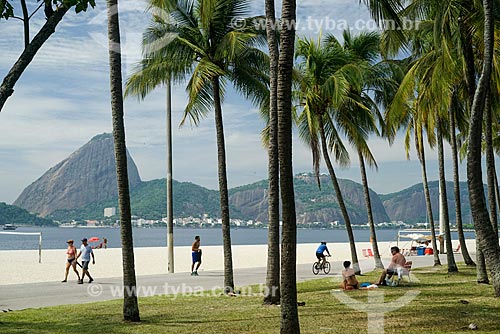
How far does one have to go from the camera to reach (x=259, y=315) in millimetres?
12891

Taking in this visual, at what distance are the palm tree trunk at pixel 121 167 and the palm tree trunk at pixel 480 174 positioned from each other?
22.5ft

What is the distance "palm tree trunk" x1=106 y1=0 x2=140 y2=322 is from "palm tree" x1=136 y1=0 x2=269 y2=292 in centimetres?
436

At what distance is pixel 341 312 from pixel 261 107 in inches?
341

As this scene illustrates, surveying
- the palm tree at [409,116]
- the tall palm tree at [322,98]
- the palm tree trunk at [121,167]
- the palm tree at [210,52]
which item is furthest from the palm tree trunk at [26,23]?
the tall palm tree at [322,98]

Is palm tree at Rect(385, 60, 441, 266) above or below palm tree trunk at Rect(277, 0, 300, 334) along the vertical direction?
above

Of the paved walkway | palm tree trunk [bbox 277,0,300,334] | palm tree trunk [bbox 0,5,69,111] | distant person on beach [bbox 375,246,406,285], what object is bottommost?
the paved walkway

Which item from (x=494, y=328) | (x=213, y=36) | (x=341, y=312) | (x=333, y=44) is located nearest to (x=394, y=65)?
(x=333, y=44)

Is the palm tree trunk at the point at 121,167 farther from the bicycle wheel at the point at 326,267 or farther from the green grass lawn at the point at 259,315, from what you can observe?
the bicycle wheel at the point at 326,267

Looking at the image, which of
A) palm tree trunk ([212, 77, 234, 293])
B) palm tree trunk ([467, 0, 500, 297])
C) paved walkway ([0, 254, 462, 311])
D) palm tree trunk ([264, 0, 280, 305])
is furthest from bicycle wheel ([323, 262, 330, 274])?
palm tree trunk ([467, 0, 500, 297])

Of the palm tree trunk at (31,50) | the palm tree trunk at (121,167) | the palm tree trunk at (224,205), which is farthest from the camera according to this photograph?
the palm tree trunk at (224,205)

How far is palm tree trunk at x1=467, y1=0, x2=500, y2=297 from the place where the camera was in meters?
12.9

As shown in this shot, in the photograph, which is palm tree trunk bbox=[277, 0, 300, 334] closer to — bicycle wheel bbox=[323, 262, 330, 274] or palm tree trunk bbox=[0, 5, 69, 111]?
palm tree trunk bbox=[0, 5, 69, 111]

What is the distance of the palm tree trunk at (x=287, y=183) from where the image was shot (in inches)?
367

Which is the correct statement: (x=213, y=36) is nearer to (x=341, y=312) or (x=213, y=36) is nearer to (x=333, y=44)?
(x=333, y=44)
